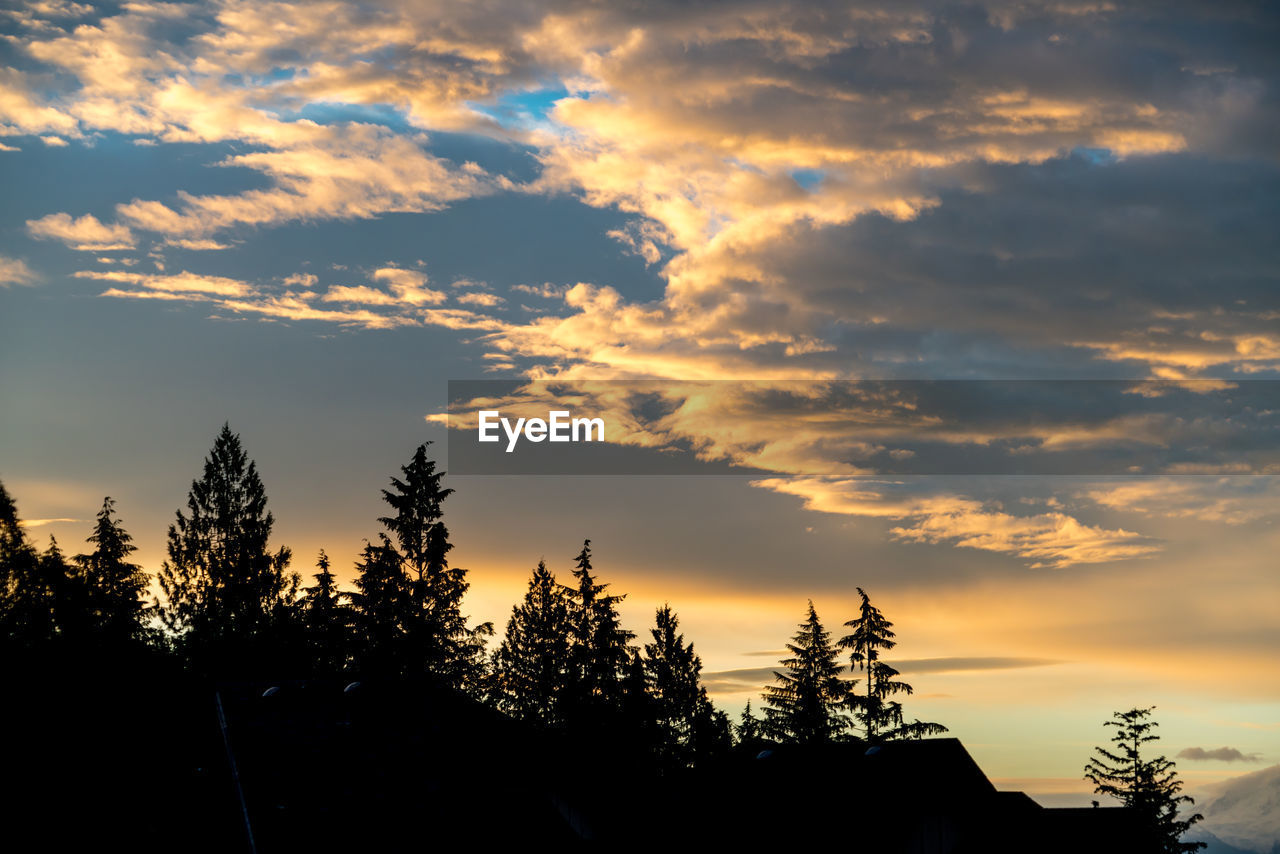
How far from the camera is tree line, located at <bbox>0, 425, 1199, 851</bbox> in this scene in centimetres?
6750

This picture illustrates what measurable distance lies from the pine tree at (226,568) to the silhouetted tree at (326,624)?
3.76m

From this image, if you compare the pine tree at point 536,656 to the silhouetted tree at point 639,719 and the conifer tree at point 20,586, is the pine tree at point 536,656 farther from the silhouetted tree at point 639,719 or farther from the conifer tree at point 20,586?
the conifer tree at point 20,586

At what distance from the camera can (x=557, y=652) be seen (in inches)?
3150

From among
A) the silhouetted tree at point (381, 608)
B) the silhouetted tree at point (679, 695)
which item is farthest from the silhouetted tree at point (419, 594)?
the silhouetted tree at point (679, 695)

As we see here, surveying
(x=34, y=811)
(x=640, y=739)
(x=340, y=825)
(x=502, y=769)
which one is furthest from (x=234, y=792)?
(x=640, y=739)

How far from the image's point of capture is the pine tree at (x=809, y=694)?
78.6m

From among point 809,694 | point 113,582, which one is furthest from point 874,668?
point 113,582

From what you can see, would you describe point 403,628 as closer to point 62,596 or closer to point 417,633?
point 417,633

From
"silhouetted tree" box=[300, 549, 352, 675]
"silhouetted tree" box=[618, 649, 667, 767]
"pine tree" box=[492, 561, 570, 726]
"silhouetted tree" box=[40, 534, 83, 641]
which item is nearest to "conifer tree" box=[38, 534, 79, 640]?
"silhouetted tree" box=[40, 534, 83, 641]

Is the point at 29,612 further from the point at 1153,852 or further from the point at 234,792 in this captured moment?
the point at 1153,852

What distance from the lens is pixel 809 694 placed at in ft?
260

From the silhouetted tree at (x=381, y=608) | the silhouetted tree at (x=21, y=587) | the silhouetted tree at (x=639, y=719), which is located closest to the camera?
the silhouetted tree at (x=381, y=608)

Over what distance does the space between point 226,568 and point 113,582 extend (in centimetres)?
1180

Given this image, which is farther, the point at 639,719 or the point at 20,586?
the point at 20,586
